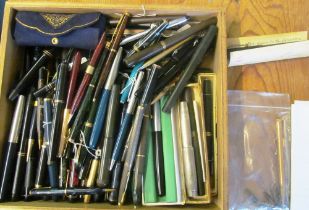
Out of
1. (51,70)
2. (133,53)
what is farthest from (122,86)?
(51,70)

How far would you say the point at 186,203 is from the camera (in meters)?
0.58

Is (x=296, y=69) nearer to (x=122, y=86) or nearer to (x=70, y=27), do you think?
(x=122, y=86)

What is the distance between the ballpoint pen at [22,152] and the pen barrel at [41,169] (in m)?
0.03

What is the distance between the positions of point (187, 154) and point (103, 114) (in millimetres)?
185

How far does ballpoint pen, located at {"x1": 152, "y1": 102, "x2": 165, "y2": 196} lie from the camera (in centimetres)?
59

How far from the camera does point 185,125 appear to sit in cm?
60

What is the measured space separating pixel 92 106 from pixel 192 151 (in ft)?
0.72

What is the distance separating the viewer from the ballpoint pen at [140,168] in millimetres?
576

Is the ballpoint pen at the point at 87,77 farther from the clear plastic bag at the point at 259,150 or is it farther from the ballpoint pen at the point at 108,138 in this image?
the clear plastic bag at the point at 259,150

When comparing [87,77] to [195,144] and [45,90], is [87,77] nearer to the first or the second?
[45,90]

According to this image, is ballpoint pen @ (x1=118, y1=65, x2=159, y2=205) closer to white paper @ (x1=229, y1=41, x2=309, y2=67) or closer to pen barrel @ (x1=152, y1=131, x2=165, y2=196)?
pen barrel @ (x1=152, y1=131, x2=165, y2=196)

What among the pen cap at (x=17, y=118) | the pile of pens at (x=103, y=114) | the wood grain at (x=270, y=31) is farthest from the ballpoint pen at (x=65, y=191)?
the wood grain at (x=270, y=31)

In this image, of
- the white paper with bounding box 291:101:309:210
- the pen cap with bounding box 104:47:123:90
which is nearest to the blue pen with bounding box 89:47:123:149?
the pen cap with bounding box 104:47:123:90

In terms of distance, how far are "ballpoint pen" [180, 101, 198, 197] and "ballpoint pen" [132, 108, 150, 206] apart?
0.07 metres
